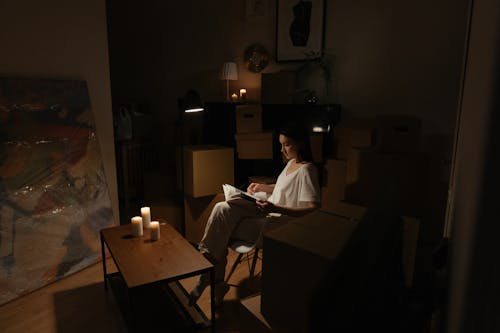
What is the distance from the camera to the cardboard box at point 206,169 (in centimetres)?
280

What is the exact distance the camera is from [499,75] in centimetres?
39

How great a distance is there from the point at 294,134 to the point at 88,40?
1.78m

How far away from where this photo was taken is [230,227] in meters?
2.08

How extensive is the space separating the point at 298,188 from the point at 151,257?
949mm

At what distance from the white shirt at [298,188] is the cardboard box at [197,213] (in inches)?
33.6

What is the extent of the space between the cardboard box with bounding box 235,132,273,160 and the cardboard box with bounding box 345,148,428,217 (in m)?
0.82

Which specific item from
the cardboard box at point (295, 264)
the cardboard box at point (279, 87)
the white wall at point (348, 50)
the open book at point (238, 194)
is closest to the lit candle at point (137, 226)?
the open book at point (238, 194)

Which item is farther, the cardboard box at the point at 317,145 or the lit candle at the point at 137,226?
the cardboard box at the point at 317,145

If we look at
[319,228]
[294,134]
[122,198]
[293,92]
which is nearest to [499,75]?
[319,228]

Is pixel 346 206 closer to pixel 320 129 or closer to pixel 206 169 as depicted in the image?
pixel 320 129

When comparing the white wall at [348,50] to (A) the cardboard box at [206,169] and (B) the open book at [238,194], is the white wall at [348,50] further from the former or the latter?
(B) the open book at [238,194]

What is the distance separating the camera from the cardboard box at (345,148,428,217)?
201 centimetres

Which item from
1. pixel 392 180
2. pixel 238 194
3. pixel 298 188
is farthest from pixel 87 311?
pixel 392 180

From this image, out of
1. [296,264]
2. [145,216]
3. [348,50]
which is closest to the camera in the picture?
[296,264]
